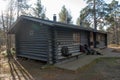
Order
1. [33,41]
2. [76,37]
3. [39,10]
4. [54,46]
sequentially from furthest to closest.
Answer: [39,10], [76,37], [33,41], [54,46]

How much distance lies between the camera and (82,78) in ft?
23.1

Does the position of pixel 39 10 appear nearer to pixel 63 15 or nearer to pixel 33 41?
pixel 63 15

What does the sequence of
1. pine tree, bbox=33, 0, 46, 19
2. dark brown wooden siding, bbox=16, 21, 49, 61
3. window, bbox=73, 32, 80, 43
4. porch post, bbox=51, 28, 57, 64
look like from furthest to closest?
pine tree, bbox=33, 0, 46, 19, window, bbox=73, 32, 80, 43, dark brown wooden siding, bbox=16, 21, 49, 61, porch post, bbox=51, 28, 57, 64

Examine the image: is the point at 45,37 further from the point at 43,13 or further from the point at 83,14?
the point at 43,13

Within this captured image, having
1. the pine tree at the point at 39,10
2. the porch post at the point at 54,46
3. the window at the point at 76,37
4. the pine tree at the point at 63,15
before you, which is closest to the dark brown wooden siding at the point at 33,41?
the porch post at the point at 54,46

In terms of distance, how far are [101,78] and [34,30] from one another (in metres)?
6.58

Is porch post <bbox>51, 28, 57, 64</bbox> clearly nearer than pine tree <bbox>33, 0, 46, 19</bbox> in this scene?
Yes

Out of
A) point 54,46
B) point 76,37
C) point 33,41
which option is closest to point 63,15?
point 76,37

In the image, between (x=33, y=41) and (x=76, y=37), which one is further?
(x=76, y=37)

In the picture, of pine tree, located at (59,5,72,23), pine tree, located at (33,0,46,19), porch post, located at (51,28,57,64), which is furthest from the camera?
pine tree, located at (59,5,72,23)

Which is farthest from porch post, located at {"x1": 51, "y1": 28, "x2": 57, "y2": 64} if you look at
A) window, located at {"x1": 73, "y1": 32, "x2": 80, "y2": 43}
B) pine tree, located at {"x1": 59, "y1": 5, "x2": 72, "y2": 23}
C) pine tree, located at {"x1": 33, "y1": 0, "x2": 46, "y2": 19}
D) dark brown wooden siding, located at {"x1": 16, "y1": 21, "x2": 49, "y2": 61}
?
pine tree, located at {"x1": 59, "y1": 5, "x2": 72, "y2": 23}

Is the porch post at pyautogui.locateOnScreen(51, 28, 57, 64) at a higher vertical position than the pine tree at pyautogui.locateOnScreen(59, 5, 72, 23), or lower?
lower

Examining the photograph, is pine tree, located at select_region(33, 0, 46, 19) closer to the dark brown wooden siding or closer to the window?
the dark brown wooden siding

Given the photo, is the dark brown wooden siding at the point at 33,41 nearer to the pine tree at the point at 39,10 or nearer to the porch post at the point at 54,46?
the porch post at the point at 54,46
